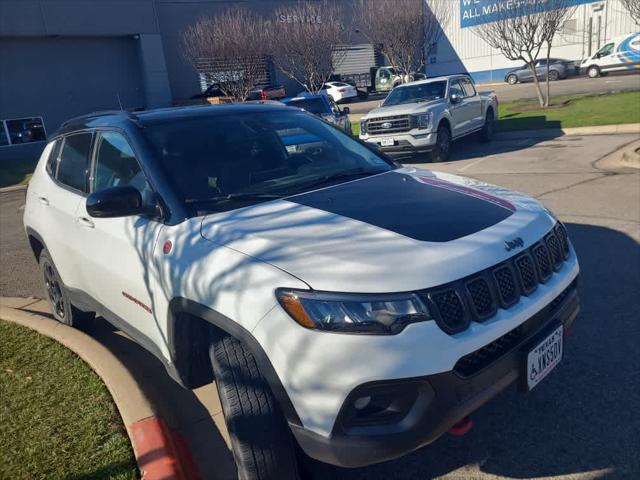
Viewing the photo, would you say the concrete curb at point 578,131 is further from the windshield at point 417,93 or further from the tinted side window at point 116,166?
the tinted side window at point 116,166

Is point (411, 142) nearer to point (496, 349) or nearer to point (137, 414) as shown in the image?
point (137, 414)

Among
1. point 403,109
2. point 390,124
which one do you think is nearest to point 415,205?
point 390,124

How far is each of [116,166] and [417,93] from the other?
34.5ft

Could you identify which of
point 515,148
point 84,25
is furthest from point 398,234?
point 84,25

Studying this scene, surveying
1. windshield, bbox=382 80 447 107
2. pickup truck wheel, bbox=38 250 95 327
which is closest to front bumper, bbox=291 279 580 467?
pickup truck wheel, bbox=38 250 95 327

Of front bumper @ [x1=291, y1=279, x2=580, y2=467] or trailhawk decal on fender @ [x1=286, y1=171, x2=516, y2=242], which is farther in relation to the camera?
trailhawk decal on fender @ [x1=286, y1=171, x2=516, y2=242]

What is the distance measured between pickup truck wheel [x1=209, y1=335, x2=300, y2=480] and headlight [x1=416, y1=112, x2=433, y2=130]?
390 inches

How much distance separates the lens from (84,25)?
26.0 meters

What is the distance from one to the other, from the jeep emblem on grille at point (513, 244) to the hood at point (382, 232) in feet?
0.06

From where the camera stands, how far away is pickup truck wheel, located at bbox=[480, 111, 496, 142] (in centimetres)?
1413

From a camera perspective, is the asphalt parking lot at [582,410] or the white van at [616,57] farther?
the white van at [616,57]

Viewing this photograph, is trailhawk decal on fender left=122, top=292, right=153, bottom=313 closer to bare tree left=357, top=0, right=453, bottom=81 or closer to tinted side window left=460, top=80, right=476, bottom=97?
tinted side window left=460, top=80, right=476, bottom=97

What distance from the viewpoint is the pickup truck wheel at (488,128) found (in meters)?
14.1

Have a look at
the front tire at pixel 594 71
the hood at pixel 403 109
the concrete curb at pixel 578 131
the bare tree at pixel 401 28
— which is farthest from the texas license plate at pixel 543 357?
the front tire at pixel 594 71
